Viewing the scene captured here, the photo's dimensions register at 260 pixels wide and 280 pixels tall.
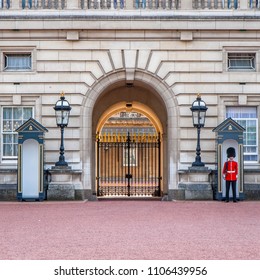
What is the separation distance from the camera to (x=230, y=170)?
20.2 m

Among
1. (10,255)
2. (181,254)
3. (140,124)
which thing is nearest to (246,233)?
(181,254)

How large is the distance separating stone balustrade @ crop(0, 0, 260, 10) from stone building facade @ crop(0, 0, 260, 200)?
0.10 ft

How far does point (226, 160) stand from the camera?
20828mm

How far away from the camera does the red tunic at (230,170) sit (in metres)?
20.2

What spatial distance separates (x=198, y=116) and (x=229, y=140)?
3.61ft

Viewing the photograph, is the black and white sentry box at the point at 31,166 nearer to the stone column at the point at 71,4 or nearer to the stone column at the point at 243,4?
the stone column at the point at 71,4

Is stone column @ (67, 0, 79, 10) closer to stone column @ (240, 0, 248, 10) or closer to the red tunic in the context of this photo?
stone column @ (240, 0, 248, 10)

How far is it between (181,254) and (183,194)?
11.3 meters

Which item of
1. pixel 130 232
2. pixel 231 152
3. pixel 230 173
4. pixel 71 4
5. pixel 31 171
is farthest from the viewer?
pixel 71 4

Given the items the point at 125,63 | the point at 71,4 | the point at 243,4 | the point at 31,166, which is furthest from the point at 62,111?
the point at 243,4

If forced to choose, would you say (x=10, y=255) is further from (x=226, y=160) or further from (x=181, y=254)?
(x=226, y=160)

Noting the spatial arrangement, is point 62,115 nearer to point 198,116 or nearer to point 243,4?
point 198,116

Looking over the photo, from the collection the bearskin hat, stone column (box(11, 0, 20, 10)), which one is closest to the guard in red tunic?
the bearskin hat

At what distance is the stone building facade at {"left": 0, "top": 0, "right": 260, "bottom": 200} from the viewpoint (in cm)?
2144
